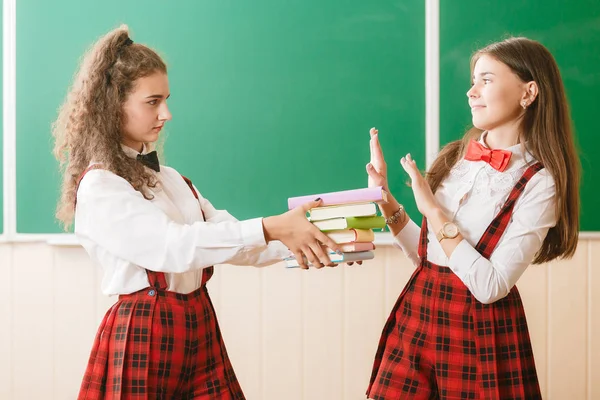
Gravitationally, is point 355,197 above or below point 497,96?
below

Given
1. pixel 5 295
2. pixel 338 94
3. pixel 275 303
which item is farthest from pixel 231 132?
pixel 5 295

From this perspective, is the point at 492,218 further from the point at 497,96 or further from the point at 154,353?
the point at 154,353

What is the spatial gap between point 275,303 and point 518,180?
1.41 metres

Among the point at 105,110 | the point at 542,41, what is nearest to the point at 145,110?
the point at 105,110

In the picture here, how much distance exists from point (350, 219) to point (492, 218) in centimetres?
41

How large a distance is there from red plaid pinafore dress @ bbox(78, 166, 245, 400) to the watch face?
66cm

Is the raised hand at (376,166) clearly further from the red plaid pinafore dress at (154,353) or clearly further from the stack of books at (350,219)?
the red plaid pinafore dress at (154,353)

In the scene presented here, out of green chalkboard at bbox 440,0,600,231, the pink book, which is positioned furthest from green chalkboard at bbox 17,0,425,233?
the pink book

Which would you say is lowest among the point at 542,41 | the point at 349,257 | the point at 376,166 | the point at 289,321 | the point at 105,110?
the point at 289,321

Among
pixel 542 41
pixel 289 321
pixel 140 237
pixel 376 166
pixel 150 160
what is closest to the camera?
pixel 140 237

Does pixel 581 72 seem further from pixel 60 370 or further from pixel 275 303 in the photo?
pixel 60 370

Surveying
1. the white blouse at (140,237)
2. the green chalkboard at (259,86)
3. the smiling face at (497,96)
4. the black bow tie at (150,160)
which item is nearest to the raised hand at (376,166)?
the smiling face at (497,96)

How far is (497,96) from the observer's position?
6.38 ft

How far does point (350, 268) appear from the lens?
9.83ft
